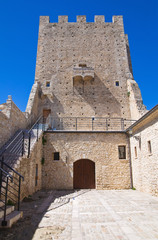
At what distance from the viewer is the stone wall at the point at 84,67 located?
55.9 feet

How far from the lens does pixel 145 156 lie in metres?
9.72

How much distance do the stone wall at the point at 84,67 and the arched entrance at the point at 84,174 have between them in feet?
19.0

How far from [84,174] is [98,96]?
8.10 meters

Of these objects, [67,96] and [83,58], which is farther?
[83,58]

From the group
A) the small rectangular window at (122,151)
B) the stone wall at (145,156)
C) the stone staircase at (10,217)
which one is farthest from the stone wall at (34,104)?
the stone staircase at (10,217)

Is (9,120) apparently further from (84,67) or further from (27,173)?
(84,67)

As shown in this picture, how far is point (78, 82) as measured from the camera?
58.4 ft

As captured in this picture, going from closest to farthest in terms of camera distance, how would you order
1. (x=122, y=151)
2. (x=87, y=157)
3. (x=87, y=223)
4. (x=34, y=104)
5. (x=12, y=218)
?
1. (x=12, y=218)
2. (x=87, y=223)
3. (x=87, y=157)
4. (x=122, y=151)
5. (x=34, y=104)

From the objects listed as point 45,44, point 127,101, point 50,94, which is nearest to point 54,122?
point 50,94

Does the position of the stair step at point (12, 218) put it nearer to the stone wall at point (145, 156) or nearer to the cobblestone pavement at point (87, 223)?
the cobblestone pavement at point (87, 223)

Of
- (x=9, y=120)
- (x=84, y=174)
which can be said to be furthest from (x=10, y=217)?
(x=84, y=174)

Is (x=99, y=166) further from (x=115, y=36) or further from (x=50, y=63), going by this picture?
Answer: (x=115, y=36)

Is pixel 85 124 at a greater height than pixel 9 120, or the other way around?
pixel 85 124

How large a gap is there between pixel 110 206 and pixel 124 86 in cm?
1315
